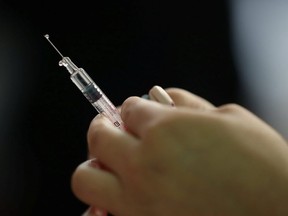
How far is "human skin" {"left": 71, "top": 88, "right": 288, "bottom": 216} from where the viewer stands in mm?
304

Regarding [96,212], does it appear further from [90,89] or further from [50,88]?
[50,88]

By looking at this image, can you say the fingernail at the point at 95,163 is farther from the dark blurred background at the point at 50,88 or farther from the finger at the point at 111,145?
the dark blurred background at the point at 50,88

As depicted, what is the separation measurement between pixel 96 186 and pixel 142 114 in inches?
2.7

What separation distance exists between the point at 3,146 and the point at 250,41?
0.43m

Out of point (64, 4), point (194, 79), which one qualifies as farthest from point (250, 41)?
point (64, 4)

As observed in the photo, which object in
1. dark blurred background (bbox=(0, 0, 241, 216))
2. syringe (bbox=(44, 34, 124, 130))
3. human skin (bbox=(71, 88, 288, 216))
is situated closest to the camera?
human skin (bbox=(71, 88, 288, 216))

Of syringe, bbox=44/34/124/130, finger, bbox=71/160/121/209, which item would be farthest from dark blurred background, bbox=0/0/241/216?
finger, bbox=71/160/121/209

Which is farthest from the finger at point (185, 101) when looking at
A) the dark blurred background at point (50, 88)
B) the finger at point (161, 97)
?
the dark blurred background at point (50, 88)

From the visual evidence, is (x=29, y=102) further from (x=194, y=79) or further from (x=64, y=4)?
(x=194, y=79)

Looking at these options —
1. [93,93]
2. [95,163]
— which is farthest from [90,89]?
[95,163]

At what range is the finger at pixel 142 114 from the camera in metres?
0.32

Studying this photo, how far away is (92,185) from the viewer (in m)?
0.33

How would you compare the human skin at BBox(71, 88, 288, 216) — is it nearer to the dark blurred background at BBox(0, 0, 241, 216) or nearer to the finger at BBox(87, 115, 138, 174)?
the finger at BBox(87, 115, 138, 174)

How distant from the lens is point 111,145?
0.33 metres
